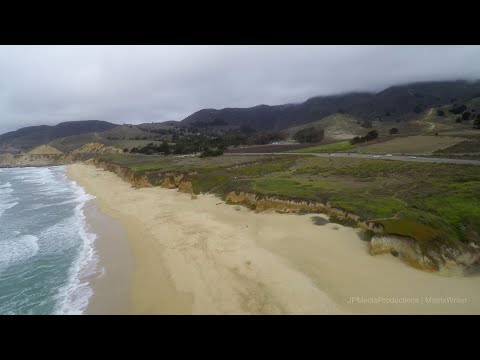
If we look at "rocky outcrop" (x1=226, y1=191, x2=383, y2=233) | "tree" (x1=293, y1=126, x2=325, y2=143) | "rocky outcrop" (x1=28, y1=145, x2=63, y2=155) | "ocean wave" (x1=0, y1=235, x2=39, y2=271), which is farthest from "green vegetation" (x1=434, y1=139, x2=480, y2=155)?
"rocky outcrop" (x1=28, y1=145, x2=63, y2=155)

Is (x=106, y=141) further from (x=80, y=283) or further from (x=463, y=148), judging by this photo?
(x=80, y=283)

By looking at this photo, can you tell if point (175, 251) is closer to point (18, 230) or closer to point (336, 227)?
point (336, 227)

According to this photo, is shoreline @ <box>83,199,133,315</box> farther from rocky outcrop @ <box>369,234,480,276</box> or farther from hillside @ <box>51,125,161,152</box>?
hillside @ <box>51,125,161,152</box>

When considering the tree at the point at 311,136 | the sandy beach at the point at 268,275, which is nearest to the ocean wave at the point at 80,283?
the sandy beach at the point at 268,275

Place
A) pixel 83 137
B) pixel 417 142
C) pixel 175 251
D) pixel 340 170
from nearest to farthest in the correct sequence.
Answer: pixel 175 251 → pixel 340 170 → pixel 417 142 → pixel 83 137
